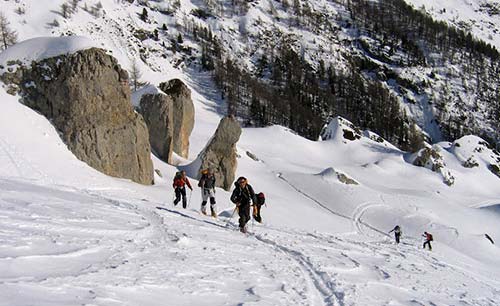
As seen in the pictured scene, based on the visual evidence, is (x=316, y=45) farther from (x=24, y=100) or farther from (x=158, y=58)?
(x=24, y=100)

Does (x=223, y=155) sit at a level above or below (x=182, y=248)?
below

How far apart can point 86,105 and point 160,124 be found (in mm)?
9716

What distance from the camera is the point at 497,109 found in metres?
121

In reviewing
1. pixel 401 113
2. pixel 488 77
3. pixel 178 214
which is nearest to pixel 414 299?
pixel 178 214

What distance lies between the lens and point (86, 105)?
2409 cm

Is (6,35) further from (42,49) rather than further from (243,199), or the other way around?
(243,199)

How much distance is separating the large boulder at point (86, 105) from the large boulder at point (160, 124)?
305 inches

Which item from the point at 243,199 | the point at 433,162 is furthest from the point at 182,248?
the point at 433,162

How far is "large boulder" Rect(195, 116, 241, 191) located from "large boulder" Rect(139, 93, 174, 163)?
2.45 metres

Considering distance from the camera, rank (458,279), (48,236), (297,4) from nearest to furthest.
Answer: (48,236)
(458,279)
(297,4)

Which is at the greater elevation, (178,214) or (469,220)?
(178,214)

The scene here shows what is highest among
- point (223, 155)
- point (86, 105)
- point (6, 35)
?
point (86, 105)

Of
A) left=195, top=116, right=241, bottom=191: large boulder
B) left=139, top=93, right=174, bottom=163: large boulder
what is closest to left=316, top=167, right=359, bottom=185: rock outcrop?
left=195, top=116, right=241, bottom=191: large boulder

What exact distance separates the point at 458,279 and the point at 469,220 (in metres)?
28.8
